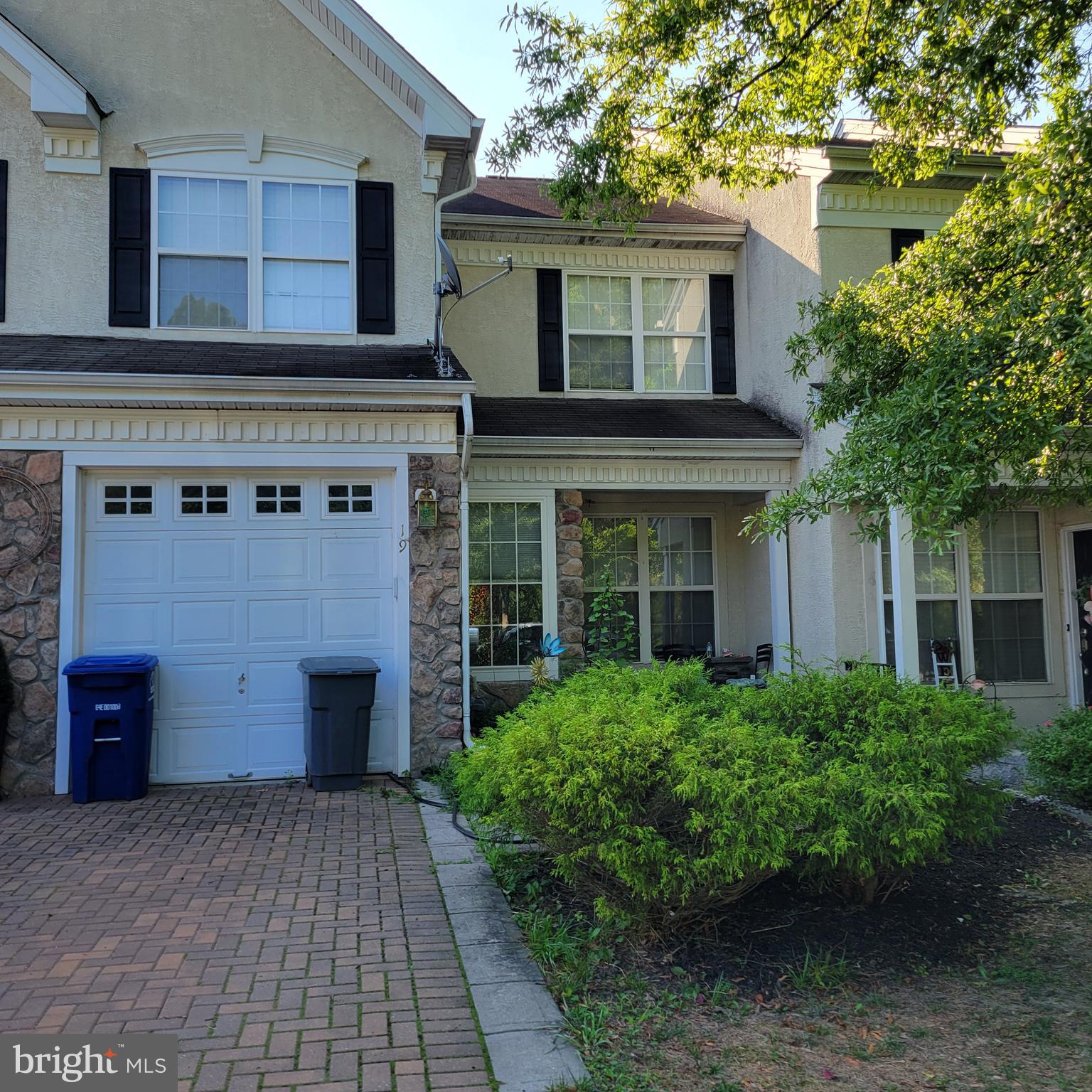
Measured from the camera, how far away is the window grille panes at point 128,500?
25.6 feet

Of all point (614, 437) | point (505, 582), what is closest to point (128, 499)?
point (505, 582)

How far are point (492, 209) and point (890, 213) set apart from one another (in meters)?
4.71

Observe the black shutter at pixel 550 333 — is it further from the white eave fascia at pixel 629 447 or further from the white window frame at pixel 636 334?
the white eave fascia at pixel 629 447

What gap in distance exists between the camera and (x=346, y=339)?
343 inches

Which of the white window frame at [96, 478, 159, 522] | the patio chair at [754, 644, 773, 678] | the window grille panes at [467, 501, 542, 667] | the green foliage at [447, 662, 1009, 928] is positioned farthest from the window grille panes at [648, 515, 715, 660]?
the green foliage at [447, 662, 1009, 928]

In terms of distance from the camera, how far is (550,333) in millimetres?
11242

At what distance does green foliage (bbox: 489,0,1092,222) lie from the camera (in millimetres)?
6004

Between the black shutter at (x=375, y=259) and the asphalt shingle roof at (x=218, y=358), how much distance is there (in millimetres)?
274

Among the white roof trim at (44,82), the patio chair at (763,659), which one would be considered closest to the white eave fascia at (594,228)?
the white roof trim at (44,82)

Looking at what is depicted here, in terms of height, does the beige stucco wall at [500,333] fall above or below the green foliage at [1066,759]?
above

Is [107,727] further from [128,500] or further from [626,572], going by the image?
[626,572]

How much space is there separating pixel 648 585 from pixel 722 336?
3.34 meters

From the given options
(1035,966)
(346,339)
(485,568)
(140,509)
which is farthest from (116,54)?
(1035,966)

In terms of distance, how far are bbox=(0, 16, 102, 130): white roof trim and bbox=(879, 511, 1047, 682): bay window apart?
9.47 metres
